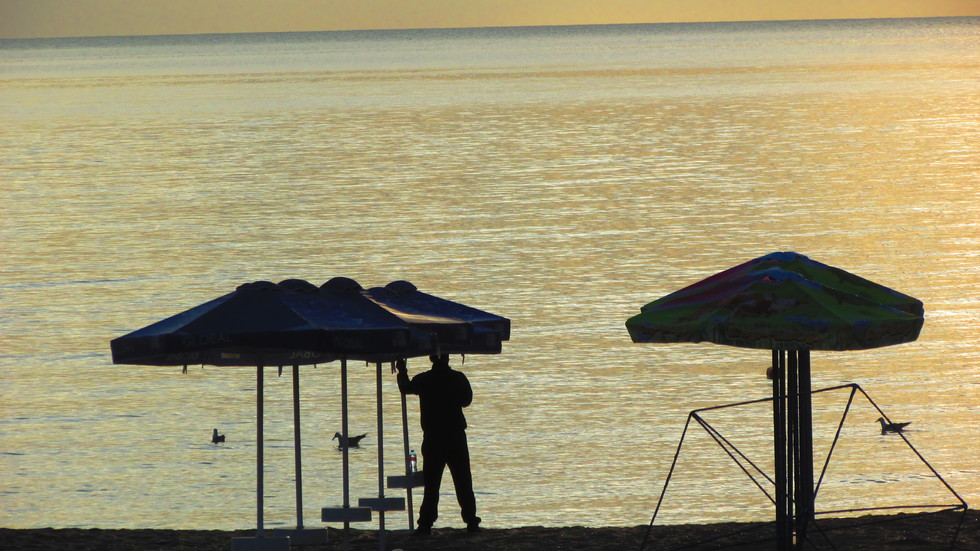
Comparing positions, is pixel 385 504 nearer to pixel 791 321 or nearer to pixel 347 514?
pixel 347 514

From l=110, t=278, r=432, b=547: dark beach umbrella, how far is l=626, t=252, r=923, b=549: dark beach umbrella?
1607 mm

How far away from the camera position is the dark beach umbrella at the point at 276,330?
9.95 metres

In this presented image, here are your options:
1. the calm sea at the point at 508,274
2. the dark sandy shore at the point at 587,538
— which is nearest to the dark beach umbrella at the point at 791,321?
the dark sandy shore at the point at 587,538

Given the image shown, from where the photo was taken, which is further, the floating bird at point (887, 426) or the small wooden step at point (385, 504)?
the floating bird at point (887, 426)

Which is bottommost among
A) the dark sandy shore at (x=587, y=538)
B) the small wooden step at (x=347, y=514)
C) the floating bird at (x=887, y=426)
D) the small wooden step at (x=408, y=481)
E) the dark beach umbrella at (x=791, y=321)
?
the dark sandy shore at (x=587, y=538)

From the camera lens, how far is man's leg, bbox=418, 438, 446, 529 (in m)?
12.2

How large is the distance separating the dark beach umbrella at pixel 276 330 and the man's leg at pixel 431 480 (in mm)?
1685

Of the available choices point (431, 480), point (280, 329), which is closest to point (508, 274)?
point (431, 480)

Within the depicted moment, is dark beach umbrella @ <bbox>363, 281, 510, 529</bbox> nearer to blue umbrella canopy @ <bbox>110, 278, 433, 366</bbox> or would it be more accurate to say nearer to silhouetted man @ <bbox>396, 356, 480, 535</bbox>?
silhouetted man @ <bbox>396, 356, 480, 535</bbox>

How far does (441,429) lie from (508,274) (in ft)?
49.0

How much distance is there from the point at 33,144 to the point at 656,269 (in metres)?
37.9

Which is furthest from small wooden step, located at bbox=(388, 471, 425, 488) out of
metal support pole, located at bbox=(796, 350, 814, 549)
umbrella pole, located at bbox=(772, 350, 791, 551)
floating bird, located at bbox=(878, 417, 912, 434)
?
floating bird, located at bbox=(878, 417, 912, 434)

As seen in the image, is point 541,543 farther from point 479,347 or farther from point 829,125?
point 829,125

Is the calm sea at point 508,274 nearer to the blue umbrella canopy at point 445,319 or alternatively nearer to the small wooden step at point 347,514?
the blue umbrella canopy at point 445,319
